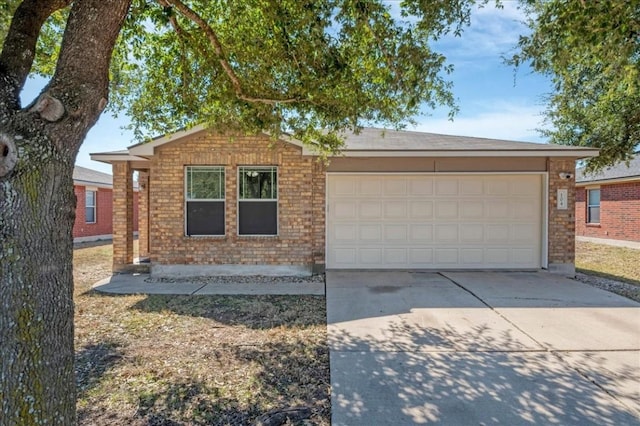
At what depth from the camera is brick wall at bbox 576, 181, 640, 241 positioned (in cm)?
1598

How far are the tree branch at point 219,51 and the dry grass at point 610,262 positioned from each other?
916 centimetres

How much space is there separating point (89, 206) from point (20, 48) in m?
18.9

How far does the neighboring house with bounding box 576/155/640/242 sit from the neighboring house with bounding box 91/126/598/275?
774 centimetres

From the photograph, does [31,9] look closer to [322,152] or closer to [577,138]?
[322,152]

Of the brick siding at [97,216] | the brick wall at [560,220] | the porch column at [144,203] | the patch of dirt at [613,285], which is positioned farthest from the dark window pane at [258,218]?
the brick siding at [97,216]

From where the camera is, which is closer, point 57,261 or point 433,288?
point 57,261

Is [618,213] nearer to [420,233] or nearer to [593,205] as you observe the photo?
[593,205]

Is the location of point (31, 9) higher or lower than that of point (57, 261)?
higher

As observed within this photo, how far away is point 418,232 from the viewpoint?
934cm

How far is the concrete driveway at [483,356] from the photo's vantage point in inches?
125

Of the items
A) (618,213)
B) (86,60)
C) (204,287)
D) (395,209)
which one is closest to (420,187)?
(395,209)

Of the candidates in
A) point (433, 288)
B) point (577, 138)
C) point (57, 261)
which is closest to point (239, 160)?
point (433, 288)

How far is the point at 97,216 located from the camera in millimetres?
19094

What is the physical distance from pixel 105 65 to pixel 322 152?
5203 mm
